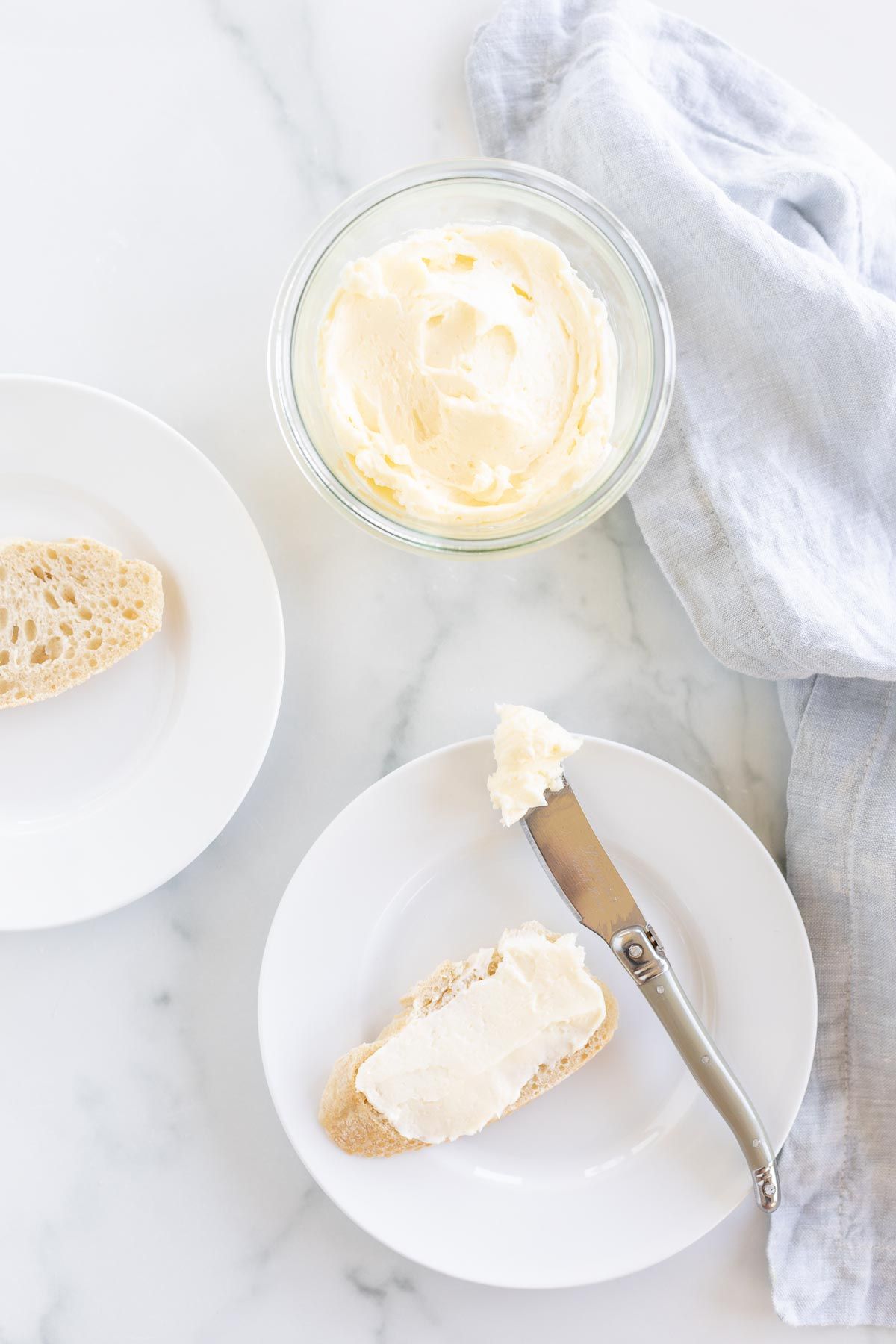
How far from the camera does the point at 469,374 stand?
1.21 m

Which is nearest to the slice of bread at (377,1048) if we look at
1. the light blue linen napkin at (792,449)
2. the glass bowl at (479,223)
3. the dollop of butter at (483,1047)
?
the dollop of butter at (483,1047)

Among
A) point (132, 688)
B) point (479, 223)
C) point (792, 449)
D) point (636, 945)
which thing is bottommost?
point (636, 945)

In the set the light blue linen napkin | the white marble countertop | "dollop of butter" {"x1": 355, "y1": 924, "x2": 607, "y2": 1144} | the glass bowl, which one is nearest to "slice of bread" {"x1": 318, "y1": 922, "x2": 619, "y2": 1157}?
"dollop of butter" {"x1": 355, "y1": 924, "x2": 607, "y2": 1144}

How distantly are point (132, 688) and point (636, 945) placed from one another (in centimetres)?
79

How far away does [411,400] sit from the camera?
48.9 inches

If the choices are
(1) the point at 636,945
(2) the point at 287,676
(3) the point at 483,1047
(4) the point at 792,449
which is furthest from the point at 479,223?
(3) the point at 483,1047

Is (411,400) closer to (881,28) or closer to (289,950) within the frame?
(289,950)

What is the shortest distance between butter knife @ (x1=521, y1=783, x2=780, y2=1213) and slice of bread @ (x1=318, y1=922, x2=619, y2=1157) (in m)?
0.07

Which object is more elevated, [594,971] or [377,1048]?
[377,1048]

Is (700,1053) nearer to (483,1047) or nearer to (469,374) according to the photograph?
(483,1047)

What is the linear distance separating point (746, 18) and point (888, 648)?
0.98 metres

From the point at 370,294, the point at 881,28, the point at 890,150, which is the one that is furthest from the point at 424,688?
the point at 881,28

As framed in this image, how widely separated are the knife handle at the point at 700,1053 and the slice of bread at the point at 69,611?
793 mm

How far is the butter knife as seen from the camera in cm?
135
